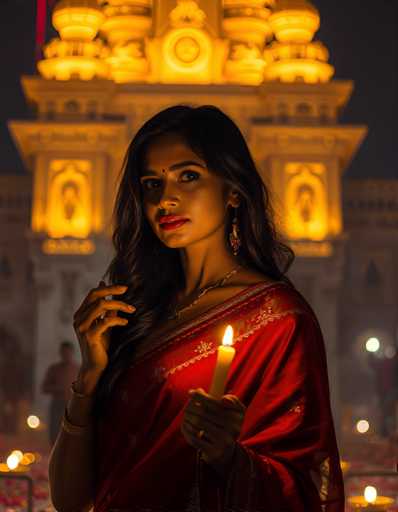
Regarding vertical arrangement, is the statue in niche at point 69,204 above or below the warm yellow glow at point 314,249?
above

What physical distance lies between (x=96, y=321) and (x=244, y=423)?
0.47 metres

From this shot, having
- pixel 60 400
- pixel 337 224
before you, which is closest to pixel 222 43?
pixel 337 224

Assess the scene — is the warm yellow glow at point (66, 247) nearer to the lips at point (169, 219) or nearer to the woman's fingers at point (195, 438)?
the lips at point (169, 219)

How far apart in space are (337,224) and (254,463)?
1952 cm

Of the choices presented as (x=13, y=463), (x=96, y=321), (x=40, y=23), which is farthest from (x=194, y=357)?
(x=40, y=23)

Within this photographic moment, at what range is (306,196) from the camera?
71.9 feet

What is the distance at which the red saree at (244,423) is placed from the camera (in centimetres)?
253

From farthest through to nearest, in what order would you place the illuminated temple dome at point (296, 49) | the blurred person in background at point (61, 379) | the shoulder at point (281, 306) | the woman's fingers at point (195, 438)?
the illuminated temple dome at point (296, 49) → the blurred person in background at point (61, 379) → the shoulder at point (281, 306) → the woman's fingers at point (195, 438)

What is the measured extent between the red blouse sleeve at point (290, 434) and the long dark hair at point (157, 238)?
336 millimetres

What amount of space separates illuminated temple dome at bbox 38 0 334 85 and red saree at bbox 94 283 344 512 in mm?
20003

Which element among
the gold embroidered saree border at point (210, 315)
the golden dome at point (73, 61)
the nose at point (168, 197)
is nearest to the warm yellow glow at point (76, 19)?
the golden dome at point (73, 61)

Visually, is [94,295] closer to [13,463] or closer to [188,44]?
[13,463]

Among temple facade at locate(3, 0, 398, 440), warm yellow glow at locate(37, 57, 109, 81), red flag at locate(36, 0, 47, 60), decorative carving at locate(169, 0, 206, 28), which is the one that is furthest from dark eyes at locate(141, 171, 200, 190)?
red flag at locate(36, 0, 47, 60)

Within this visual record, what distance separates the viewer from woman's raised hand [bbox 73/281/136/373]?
272 cm
